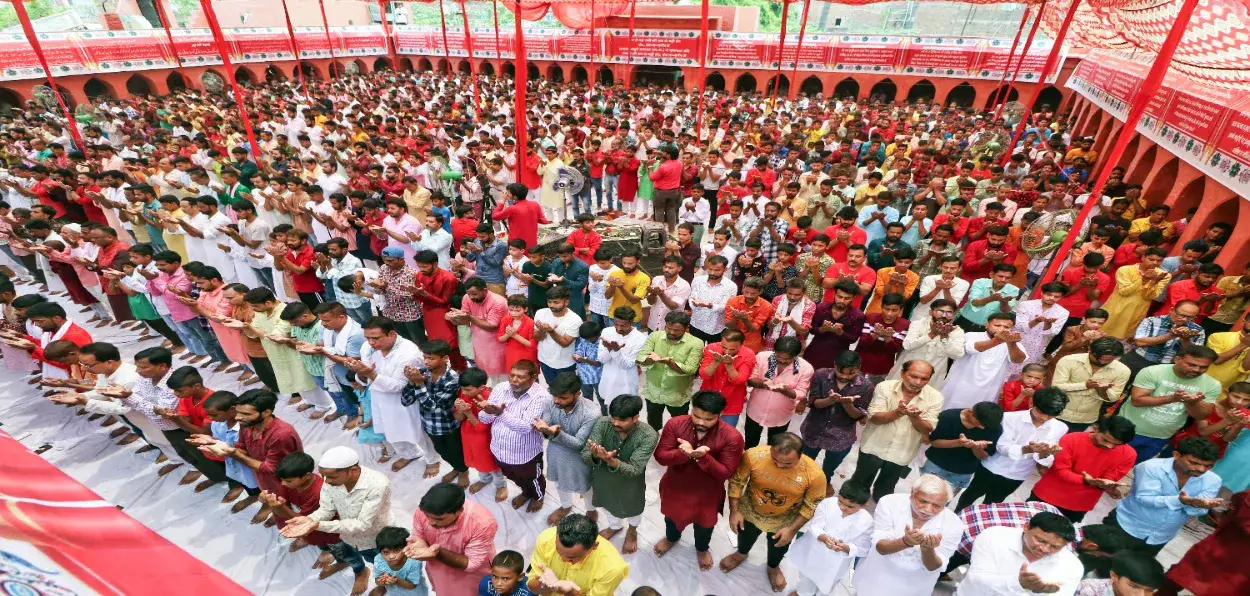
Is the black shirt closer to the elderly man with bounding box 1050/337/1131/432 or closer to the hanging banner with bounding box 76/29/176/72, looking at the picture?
the elderly man with bounding box 1050/337/1131/432

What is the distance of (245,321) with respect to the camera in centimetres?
468

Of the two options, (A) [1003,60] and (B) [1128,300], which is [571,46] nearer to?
(A) [1003,60]

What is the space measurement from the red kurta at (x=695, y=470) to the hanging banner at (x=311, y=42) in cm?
3114

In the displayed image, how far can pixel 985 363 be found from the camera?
167 inches

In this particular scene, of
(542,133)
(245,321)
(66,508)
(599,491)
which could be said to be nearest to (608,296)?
(599,491)

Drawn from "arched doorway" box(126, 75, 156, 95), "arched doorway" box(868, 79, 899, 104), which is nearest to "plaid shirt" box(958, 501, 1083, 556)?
"arched doorway" box(868, 79, 899, 104)

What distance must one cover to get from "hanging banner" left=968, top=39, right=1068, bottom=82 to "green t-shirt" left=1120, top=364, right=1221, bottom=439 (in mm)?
21652

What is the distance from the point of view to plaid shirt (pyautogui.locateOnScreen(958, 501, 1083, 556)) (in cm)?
307

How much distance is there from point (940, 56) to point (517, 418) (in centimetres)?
2519

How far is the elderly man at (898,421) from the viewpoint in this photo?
138 inches

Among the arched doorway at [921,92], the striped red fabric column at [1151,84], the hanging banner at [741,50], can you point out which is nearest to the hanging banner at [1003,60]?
the arched doorway at [921,92]

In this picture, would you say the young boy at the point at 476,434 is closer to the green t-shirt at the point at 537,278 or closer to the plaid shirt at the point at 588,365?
the plaid shirt at the point at 588,365

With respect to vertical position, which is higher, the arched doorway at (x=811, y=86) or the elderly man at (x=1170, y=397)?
the elderly man at (x=1170, y=397)

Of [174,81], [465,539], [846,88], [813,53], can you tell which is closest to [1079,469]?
[465,539]
